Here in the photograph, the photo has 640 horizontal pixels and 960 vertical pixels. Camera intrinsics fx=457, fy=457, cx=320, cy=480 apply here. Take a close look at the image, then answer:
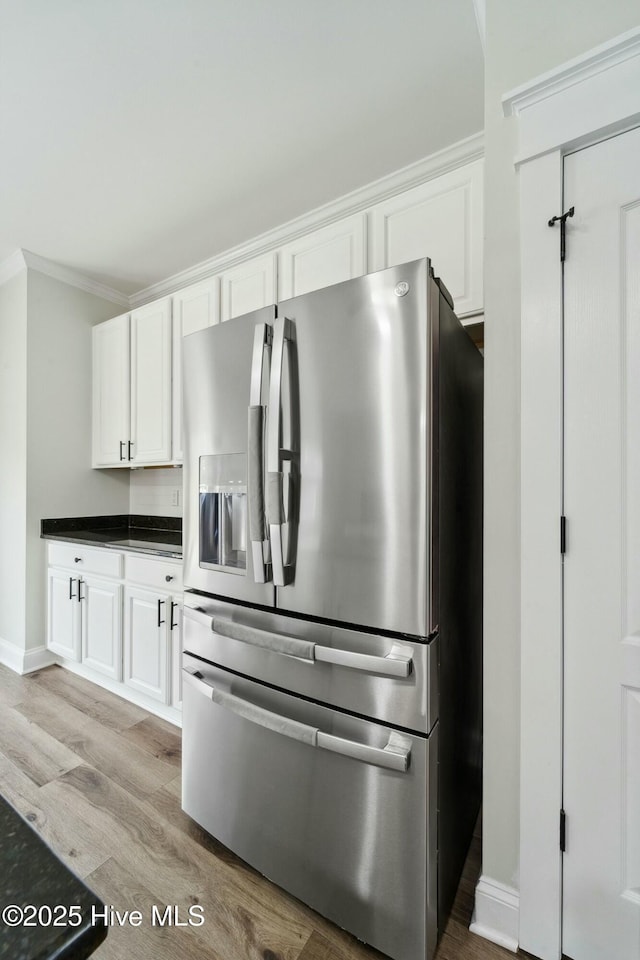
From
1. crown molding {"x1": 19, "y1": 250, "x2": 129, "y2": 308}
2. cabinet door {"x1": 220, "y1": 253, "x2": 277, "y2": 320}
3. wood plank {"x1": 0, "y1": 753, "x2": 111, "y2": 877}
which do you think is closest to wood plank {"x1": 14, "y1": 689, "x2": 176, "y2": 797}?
wood plank {"x1": 0, "y1": 753, "x2": 111, "y2": 877}

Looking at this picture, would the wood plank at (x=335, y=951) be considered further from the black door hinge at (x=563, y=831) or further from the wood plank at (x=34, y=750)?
the wood plank at (x=34, y=750)

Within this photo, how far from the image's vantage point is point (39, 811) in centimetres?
180

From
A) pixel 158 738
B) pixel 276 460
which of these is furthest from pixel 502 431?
pixel 158 738

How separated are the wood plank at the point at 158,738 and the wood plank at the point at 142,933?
63cm

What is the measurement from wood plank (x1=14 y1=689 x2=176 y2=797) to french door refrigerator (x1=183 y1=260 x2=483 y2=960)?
21.3 inches

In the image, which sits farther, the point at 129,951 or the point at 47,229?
the point at 47,229

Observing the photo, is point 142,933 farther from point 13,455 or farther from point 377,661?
point 13,455

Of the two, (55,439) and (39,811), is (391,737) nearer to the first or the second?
(39,811)

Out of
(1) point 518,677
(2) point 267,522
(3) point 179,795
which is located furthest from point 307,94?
(3) point 179,795

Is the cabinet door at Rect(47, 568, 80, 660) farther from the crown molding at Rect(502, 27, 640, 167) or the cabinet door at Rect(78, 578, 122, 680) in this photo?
the crown molding at Rect(502, 27, 640, 167)

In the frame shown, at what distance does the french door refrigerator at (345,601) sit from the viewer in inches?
45.8

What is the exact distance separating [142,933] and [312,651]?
961 millimetres

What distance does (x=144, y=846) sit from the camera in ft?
5.33

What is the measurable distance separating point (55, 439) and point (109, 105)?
2.07m
